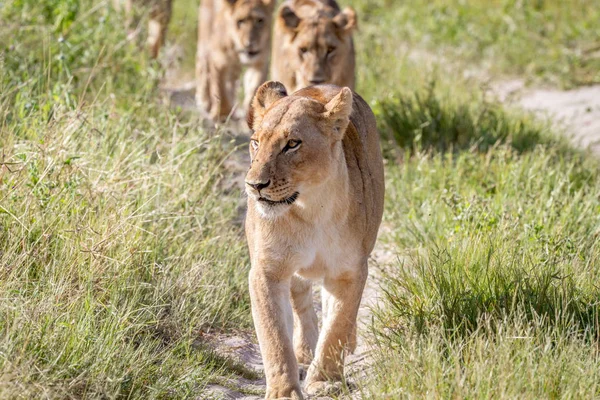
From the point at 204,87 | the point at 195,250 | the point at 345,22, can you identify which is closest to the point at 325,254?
the point at 195,250

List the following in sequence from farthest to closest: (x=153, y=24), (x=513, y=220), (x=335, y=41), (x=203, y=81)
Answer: (x=153, y=24) < (x=203, y=81) < (x=335, y=41) < (x=513, y=220)

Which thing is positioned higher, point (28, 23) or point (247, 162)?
point (28, 23)

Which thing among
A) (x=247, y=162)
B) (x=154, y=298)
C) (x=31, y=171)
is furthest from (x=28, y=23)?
(x=154, y=298)

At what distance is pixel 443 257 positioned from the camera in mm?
4902

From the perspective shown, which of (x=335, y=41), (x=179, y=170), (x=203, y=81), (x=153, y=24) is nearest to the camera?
(x=179, y=170)

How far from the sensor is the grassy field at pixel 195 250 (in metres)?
3.78

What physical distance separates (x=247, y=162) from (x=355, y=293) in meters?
3.06

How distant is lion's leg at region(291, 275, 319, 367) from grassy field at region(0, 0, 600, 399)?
0.97ft

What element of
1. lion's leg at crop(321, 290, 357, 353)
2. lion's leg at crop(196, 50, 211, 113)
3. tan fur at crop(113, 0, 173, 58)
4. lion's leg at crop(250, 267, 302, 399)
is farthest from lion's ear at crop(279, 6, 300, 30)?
lion's leg at crop(250, 267, 302, 399)

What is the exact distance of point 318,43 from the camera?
769 cm

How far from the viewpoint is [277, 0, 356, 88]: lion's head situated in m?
7.62

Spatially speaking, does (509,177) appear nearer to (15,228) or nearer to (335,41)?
(335,41)

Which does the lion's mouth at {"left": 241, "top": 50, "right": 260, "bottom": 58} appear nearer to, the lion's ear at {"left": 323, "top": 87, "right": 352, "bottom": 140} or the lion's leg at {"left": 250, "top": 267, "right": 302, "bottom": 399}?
the lion's ear at {"left": 323, "top": 87, "right": 352, "bottom": 140}

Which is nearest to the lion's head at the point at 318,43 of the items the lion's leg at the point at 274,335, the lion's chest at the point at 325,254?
the lion's chest at the point at 325,254
